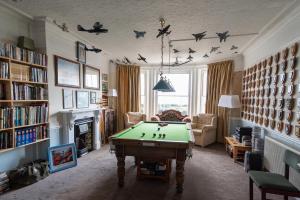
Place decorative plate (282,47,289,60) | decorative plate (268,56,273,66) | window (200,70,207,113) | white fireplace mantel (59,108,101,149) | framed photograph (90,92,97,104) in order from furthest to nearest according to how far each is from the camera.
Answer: window (200,70,207,113) → framed photograph (90,92,97,104) → white fireplace mantel (59,108,101,149) → decorative plate (268,56,273,66) → decorative plate (282,47,289,60)

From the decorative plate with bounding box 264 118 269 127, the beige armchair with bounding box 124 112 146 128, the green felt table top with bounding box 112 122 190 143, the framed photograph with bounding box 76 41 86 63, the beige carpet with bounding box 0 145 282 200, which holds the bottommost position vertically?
the beige carpet with bounding box 0 145 282 200

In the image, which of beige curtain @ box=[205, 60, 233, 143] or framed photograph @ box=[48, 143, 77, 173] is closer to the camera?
framed photograph @ box=[48, 143, 77, 173]

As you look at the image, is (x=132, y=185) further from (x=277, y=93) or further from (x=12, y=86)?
(x=277, y=93)

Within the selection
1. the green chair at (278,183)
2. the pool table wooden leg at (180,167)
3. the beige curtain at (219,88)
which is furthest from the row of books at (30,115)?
the beige curtain at (219,88)

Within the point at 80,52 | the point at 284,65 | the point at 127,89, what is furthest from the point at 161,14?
the point at 127,89

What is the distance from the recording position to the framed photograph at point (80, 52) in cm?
405

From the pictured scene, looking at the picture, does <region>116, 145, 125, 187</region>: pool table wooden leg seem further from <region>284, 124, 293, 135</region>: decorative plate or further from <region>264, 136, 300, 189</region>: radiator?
<region>284, 124, 293, 135</region>: decorative plate

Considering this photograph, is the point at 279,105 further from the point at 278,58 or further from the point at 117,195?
the point at 117,195

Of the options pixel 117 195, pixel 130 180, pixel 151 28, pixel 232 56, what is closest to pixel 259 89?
pixel 232 56

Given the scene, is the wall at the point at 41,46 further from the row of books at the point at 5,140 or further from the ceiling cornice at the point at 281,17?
the ceiling cornice at the point at 281,17

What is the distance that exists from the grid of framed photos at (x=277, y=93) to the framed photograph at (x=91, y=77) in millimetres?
4143

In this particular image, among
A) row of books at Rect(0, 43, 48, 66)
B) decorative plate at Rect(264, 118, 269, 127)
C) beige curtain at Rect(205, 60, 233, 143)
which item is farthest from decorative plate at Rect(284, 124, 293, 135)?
row of books at Rect(0, 43, 48, 66)

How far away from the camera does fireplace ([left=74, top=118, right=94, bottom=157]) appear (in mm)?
4113

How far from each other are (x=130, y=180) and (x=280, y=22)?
3.71 meters
